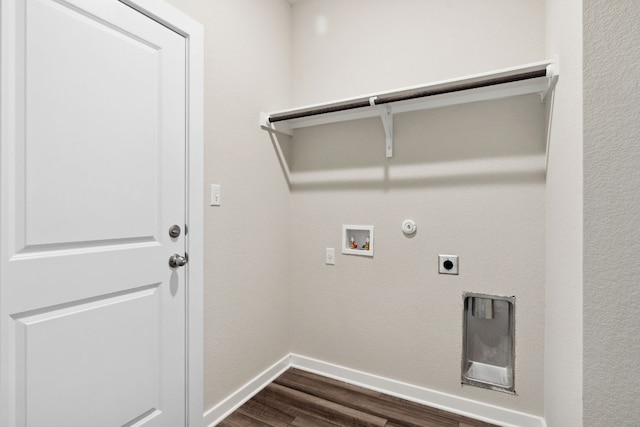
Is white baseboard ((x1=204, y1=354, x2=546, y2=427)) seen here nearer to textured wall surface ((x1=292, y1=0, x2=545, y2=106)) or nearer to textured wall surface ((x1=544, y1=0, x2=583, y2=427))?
textured wall surface ((x1=544, y1=0, x2=583, y2=427))


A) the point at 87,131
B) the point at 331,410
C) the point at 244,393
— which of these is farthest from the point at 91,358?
the point at 331,410

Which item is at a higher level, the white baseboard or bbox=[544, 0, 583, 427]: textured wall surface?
bbox=[544, 0, 583, 427]: textured wall surface

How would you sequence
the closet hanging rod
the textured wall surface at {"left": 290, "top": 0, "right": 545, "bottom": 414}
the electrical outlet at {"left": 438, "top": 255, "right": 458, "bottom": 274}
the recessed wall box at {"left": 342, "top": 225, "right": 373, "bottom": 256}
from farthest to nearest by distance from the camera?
the recessed wall box at {"left": 342, "top": 225, "right": 373, "bottom": 256}, the electrical outlet at {"left": 438, "top": 255, "right": 458, "bottom": 274}, the textured wall surface at {"left": 290, "top": 0, "right": 545, "bottom": 414}, the closet hanging rod

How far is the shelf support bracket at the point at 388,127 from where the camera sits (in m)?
1.88

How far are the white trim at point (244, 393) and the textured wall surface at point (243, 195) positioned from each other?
0.04 m

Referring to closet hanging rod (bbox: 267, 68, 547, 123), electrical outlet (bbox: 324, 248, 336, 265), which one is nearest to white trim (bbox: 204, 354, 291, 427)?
electrical outlet (bbox: 324, 248, 336, 265)

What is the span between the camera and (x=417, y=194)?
1893 millimetres

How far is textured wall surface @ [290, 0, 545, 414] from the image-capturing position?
5.39ft

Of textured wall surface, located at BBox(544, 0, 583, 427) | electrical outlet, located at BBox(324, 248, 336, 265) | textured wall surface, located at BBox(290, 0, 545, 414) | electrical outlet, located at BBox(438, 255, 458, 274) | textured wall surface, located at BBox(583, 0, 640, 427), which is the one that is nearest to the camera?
textured wall surface, located at BBox(583, 0, 640, 427)

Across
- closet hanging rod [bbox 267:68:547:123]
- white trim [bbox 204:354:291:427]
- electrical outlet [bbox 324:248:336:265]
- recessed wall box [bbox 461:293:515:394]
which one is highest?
closet hanging rod [bbox 267:68:547:123]

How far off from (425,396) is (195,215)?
65.7 inches

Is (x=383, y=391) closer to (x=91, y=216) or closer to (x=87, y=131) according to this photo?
(x=91, y=216)

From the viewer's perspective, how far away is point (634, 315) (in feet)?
2.70

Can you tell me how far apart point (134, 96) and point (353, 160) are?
127 centimetres
